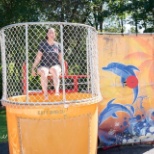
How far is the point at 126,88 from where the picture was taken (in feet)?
17.5

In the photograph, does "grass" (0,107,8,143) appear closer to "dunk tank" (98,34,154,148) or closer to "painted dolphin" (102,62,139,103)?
"dunk tank" (98,34,154,148)

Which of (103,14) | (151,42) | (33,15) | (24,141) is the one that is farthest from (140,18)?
(24,141)

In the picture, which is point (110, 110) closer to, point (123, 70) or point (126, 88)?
point (126, 88)

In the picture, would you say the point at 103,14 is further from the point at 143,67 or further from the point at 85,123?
the point at 85,123

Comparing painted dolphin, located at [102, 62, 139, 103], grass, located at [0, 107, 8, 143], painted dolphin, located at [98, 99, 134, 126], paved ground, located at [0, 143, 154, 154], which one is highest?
painted dolphin, located at [102, 62, 139, 103]

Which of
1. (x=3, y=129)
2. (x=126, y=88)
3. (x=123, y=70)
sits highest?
(x=123, y=70)

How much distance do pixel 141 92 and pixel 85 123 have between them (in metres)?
1.83

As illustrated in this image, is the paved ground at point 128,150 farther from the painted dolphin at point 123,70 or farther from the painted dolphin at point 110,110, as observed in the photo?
the painted dolphin at point 123,70

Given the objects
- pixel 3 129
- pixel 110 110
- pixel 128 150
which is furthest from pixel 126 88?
pixel 3 129

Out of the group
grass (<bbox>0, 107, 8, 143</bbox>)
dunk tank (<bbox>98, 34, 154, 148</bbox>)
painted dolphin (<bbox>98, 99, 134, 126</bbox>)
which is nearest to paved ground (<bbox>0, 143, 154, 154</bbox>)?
dunk tank (<bbox>98, 34, 154, 148</bbox>)

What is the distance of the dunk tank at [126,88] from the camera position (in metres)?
5.22

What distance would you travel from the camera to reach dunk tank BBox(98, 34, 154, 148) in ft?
17.1

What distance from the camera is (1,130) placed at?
25.2 ft

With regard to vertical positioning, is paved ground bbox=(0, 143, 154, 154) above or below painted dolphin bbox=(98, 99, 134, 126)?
below
